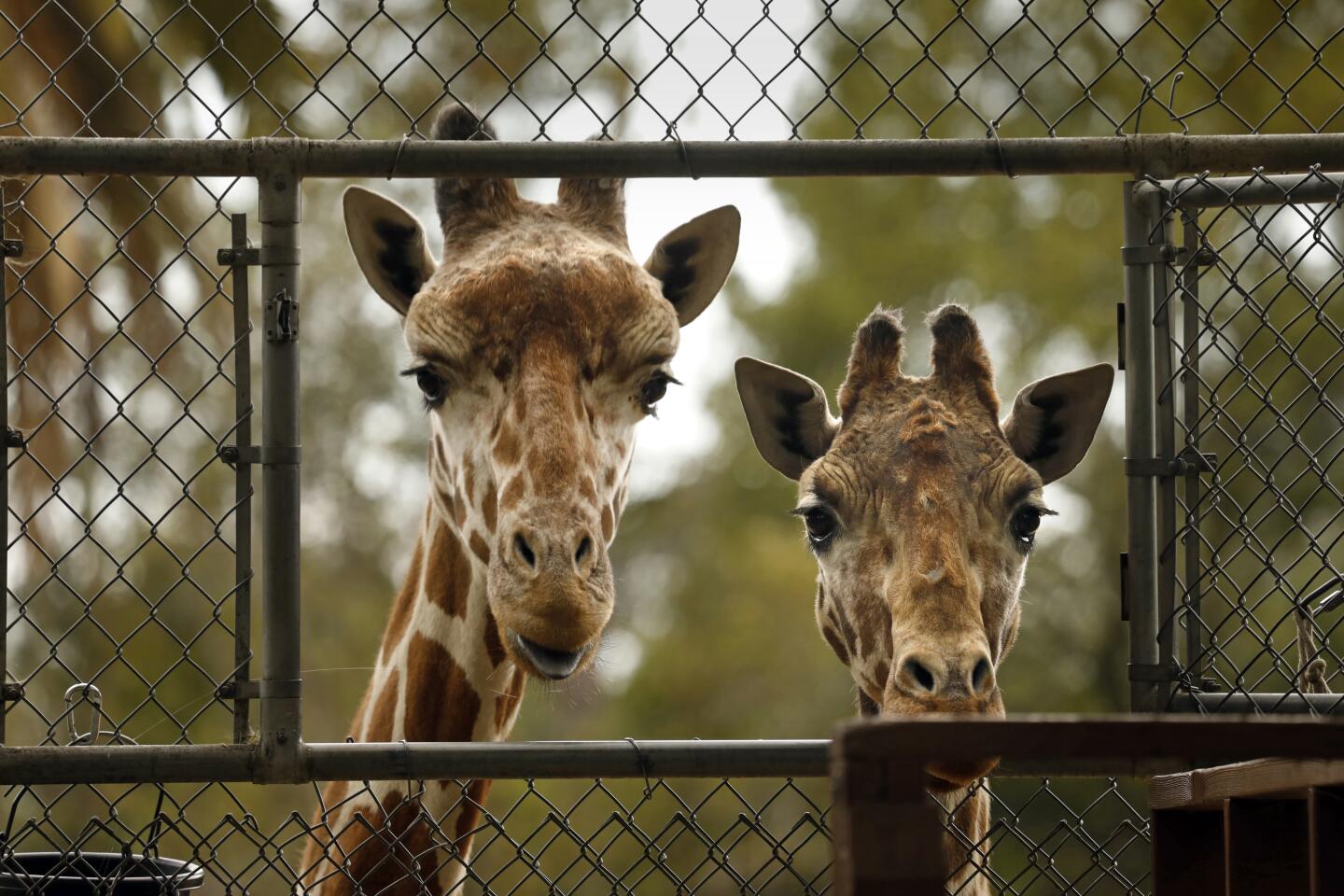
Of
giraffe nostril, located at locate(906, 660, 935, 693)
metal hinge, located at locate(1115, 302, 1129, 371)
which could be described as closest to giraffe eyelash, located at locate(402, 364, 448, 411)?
giraffe nostril, located at locate(906, 660, 935, 693)

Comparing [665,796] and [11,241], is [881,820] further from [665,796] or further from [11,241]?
[665,796]

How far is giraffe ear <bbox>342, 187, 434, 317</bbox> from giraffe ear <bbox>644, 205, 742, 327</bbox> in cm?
74

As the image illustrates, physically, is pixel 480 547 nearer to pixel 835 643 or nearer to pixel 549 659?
pixel 549 659

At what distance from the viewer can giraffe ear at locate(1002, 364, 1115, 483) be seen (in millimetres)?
4367

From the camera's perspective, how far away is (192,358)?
19750 mm

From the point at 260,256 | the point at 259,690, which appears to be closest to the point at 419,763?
the point at 259,690

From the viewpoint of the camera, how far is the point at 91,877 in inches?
148

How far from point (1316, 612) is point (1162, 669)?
47 centimetres

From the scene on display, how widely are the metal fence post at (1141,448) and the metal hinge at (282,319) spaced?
2125 mm

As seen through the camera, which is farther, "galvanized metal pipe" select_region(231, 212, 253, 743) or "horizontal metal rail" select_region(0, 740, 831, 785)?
"galvanized metal pipe" select_region(231, 212, 253, 743)

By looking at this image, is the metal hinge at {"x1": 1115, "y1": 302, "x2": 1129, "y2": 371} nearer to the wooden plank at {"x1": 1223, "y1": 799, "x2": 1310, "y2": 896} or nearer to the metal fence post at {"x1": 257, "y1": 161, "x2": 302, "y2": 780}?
the wooden plank at {"x1": 1223, "y1": 799, "x2": 1310, "y2": 896}

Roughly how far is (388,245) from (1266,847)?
Result: 9.78ft

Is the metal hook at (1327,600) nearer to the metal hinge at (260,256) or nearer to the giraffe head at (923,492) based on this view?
the giraffe head at (923,492)

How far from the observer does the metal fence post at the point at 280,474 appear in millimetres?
3482
